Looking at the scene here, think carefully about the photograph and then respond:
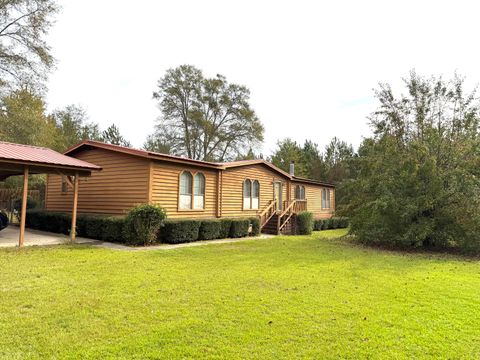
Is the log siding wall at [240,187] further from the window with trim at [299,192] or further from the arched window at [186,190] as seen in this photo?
the window with trim at [299,192]

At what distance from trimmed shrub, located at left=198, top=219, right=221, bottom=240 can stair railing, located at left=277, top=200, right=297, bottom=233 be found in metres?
4.94

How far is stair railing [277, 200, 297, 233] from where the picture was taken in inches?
688

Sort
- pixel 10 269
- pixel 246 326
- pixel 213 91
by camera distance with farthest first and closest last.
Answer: pixel 213 91 < pixel 10 269 < pixel 246 326

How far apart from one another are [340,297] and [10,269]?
637cm

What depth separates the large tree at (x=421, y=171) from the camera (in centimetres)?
1105

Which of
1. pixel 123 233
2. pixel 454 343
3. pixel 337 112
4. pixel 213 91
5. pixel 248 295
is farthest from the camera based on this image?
pixel 213 91

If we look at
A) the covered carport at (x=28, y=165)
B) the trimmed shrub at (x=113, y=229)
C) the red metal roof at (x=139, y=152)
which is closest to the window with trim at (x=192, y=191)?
the red metal roof at (x=139, y=152)

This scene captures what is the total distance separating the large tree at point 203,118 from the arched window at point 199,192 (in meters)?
20.3

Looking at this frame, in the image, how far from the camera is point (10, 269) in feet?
21.5

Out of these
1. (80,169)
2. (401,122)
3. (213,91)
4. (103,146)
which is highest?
(213,91)

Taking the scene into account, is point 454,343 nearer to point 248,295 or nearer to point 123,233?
point 248,295

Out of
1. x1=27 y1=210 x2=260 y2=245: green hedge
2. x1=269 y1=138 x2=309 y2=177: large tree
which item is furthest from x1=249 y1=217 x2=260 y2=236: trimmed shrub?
x1=269 y1=138 x2=309 y2=177: large tree

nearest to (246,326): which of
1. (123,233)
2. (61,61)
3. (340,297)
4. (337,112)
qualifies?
(340,297)

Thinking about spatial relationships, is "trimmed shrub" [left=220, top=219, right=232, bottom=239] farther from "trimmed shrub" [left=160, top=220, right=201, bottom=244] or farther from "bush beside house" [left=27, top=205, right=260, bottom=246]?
"trimmed shrub" [left=160, top=220, right=201, bottom=244]
